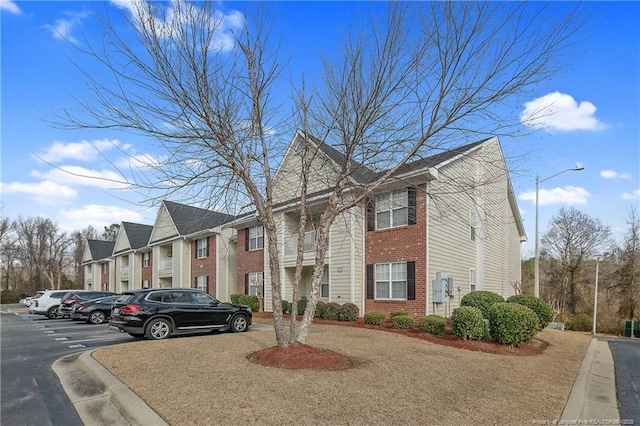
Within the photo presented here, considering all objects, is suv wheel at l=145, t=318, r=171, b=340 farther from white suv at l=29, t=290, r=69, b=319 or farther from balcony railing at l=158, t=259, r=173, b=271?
balcony railing at l=158, t=259, r=173, b=271

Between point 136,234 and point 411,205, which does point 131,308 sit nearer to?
point 411,205

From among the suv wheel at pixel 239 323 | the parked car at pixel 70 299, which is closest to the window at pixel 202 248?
the parked car at pixel 70 299

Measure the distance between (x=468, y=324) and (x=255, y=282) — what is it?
15.0 meters

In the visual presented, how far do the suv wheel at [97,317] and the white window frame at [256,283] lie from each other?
25.4ft

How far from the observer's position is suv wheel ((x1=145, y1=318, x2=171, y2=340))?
12.0 m

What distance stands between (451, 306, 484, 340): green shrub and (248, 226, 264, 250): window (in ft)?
47.8

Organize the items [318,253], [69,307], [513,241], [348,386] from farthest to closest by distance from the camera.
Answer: [513,241] < [69,307] < [318,253] < [348,386]

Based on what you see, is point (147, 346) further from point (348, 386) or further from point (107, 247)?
point (107, 247)

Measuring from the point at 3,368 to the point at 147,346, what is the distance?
8.91 ft

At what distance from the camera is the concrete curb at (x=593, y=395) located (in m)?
5.91

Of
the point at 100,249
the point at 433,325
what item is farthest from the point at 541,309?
the point at 100,249

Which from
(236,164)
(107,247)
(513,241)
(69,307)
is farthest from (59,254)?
(236,164)

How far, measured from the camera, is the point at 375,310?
1681 centimetres

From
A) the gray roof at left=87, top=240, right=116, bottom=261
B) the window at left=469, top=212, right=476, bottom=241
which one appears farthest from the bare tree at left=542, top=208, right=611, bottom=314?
the gray roof at left=87, top=240, right=116, bottom=261
